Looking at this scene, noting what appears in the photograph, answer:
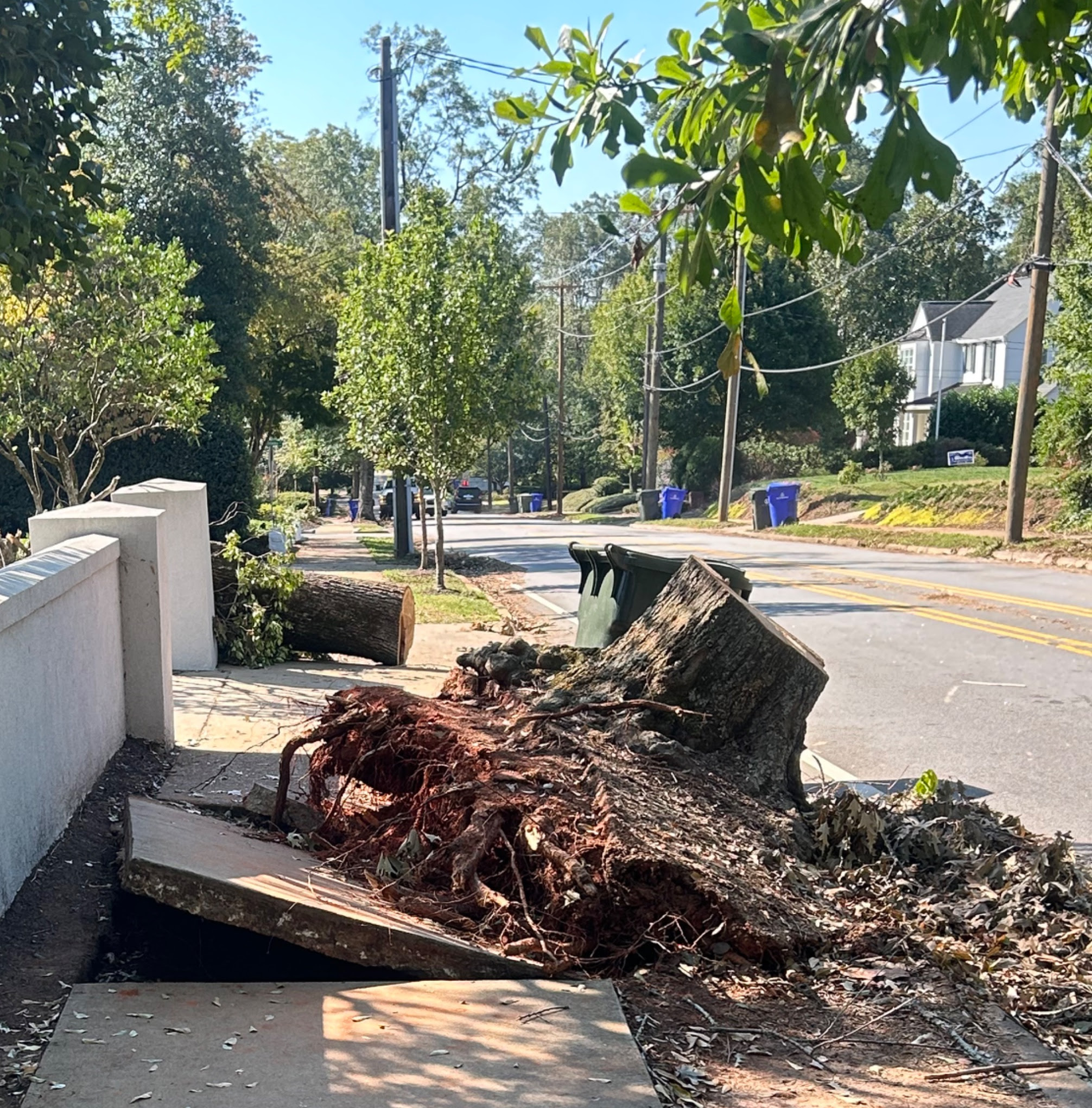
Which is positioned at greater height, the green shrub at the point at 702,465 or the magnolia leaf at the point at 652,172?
the magnolia leaf at the point at 652,172

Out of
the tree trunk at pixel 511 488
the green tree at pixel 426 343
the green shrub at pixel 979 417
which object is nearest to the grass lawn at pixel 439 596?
the green tree at pixel 426 343

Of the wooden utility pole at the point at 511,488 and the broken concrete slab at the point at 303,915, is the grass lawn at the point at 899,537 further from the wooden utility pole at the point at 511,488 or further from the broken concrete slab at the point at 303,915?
the wooden utility pole at the point at 511,488

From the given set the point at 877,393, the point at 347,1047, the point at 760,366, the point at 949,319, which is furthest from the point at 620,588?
the point at 949,319

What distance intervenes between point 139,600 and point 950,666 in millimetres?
7319

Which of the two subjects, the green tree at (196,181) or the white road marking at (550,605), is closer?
the white road marking at (550,605)

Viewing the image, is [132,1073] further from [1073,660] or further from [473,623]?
[473,623]

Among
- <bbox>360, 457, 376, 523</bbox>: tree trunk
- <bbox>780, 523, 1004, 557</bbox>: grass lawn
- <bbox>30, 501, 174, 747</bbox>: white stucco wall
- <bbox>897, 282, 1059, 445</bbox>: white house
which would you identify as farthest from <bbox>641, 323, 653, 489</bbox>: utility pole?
<bbox>30, 501, 174, 747</bbox>: white stucco wall

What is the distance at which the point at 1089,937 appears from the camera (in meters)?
4.55

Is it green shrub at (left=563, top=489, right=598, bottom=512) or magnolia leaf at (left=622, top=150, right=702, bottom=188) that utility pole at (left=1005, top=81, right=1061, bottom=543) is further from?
green shrub at (left=563, top=489, right=598, bottom=512)

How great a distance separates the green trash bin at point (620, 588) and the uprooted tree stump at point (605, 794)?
1847 millimetres

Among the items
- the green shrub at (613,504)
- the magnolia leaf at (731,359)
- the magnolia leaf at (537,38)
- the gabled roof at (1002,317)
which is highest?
the gabled roof at (1002,317)

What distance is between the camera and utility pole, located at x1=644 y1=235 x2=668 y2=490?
43.6 meters

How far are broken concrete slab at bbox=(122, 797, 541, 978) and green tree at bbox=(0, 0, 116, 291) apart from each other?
3.29 meters

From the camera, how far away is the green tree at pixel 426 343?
18.7 m
